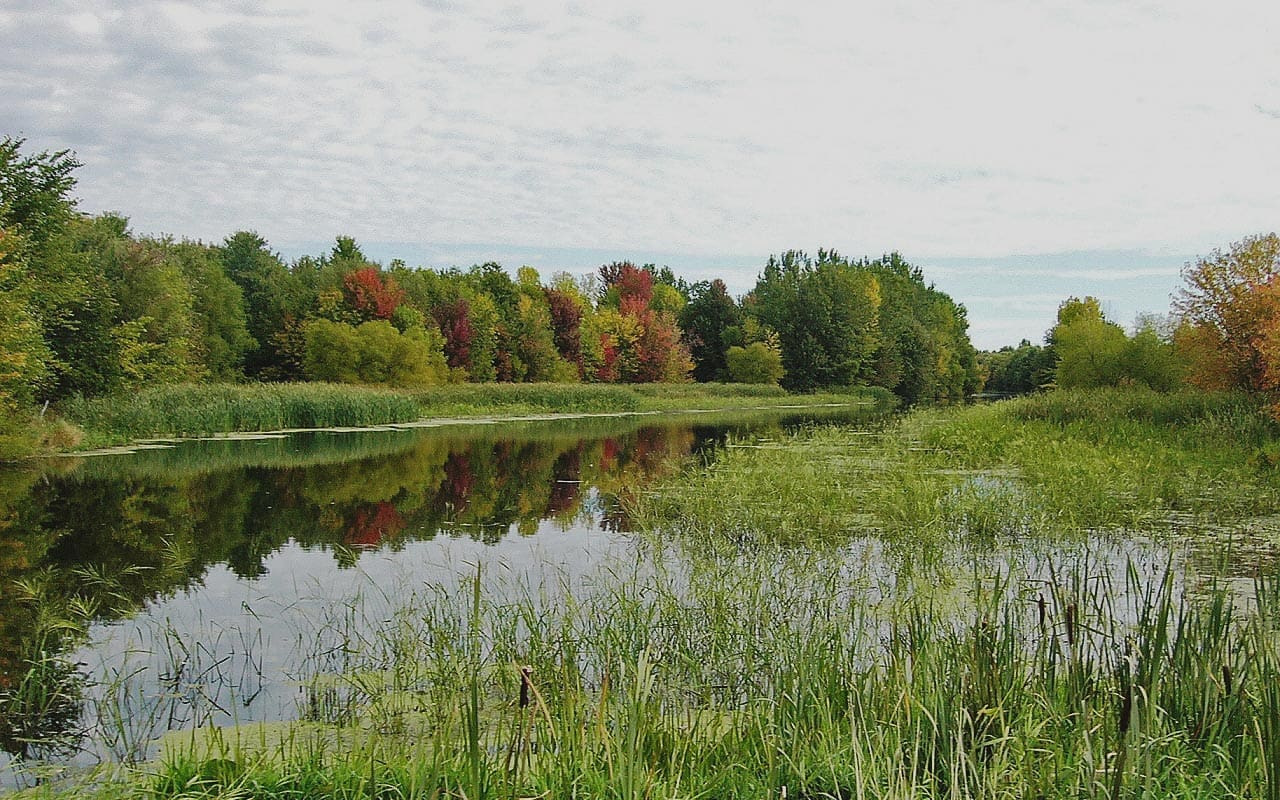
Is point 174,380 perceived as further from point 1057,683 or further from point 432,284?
point 1057,683

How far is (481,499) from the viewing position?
1301 centimetres

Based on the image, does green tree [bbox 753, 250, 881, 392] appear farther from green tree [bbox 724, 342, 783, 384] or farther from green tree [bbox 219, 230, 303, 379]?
green tree [bbox 219, 230, 303, 379]

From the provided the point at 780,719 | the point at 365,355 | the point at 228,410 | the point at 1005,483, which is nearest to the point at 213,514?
the point at 1005,483

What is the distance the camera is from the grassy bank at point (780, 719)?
2764 millimetres

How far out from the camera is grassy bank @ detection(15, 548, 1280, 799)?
9.07 ft

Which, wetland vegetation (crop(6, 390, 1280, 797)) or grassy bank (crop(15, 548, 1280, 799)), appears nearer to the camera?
grassy bank (crop(15, 548, 1280, 799))

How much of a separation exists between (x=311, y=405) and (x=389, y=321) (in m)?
13.9

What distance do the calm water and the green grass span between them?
2.47 m

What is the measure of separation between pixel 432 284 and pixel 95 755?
1739 inches

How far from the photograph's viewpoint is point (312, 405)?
87.5ft

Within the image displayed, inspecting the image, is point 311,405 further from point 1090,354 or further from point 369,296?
point 1090,354

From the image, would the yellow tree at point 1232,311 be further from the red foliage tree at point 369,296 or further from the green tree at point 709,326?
the green tree at point 709,326

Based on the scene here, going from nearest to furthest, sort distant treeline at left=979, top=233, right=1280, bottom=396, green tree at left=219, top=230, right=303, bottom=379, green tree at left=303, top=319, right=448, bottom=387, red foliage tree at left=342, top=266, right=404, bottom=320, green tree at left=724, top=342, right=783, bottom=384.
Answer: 1. distant treeline at left=979, top=233, right=1280, bottom=396
2. green tree at left=303, top=319, right=448, bottom=387
3. red foliage tree at left=342, top=266, right=404, bottom=320
4. green tree at left=219, top=230, right=303, bottom=379
5. green tree at left=724, top=342, right=783, bottom=384

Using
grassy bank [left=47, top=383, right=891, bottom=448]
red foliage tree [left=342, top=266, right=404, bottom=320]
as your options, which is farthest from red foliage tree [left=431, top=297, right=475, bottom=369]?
grassy bank [left=47, top=383, right=891, bottom=448]
